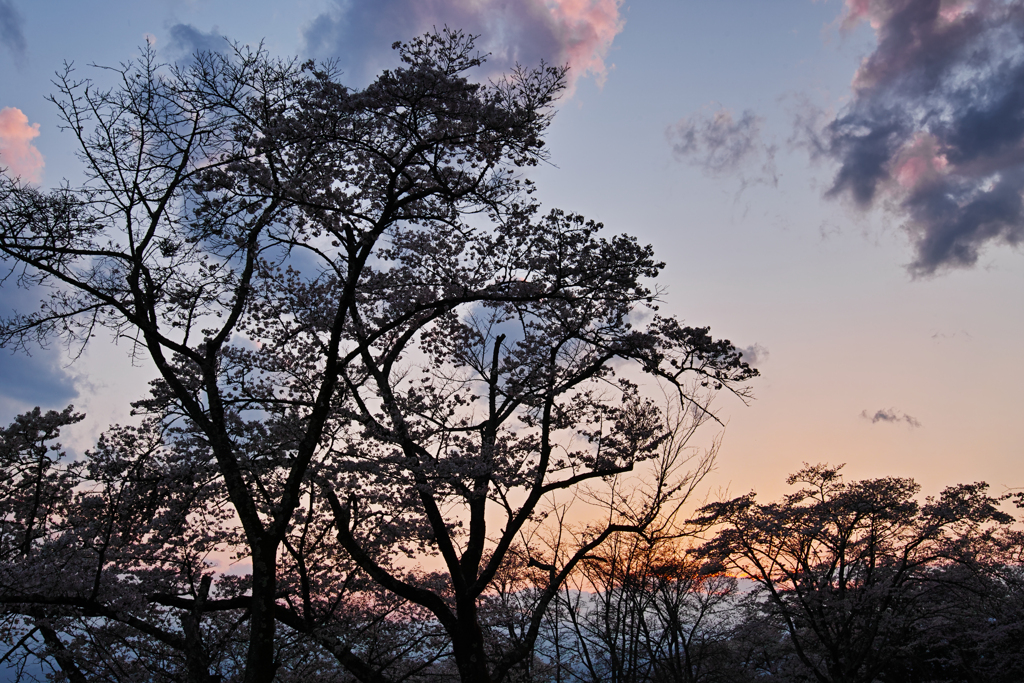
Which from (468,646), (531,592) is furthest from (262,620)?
(531,592)

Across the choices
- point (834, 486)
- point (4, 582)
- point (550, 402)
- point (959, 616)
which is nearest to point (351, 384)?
point (550, 402)

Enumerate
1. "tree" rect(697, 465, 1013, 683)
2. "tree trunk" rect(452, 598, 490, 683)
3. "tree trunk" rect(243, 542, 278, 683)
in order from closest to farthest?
"tree trunk" rect(243, 542, 278, 683), "tree trunk" rect(452, 598, 490, 683), "tree" rect(697, 465, 1013, 683)

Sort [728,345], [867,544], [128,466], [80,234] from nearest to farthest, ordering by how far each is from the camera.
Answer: [80,234] < [728,345] < [128,466] < [867,544]

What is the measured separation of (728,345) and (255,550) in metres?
8.29

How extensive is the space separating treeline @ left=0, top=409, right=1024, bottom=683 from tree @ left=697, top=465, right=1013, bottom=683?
0.24 feet

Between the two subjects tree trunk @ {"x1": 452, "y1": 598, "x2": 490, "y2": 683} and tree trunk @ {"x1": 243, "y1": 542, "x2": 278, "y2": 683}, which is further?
tree trunk @ {"x1": 452, "y1": 598, "x2": 490, "y2": 683}

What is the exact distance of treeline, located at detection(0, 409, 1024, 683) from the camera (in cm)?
1141

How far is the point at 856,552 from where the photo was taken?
20156 mm

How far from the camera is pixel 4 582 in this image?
10.8 m

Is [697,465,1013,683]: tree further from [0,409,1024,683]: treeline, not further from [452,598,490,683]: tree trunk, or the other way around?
[452,598,490,683]: tree trunk

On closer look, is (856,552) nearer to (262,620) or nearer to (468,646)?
(468,646)

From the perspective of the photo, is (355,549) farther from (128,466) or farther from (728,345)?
(728,345)

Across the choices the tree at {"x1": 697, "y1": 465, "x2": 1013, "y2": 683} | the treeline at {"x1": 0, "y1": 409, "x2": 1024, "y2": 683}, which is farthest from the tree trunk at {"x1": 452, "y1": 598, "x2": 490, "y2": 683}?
the tree at {"x1": 697, "y1": 465, "x2": 1013, "y2": 683}

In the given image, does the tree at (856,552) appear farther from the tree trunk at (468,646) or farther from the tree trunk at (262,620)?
the tree trunk at (262,620)
